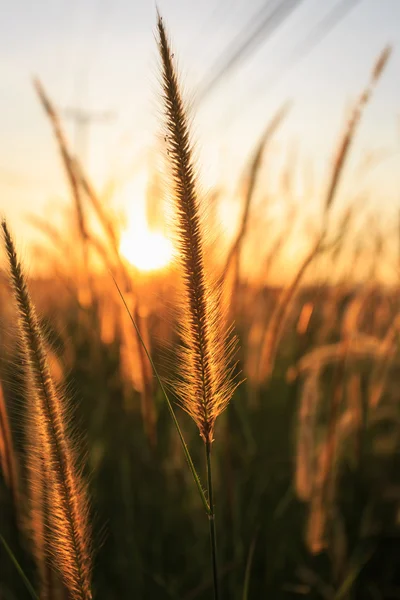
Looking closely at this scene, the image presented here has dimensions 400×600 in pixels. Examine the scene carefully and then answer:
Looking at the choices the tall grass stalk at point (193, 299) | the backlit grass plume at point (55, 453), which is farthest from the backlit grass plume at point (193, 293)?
the backlit grass plume at point (55, 453)

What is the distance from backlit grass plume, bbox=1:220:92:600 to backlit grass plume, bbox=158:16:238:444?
0.51 feet

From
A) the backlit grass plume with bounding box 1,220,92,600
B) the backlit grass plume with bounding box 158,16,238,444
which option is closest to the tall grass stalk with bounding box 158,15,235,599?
the backlit grass plume with bounding box 158,16,238,444

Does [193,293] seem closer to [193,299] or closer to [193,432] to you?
[193,299]

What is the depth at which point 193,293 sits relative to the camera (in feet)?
2.19

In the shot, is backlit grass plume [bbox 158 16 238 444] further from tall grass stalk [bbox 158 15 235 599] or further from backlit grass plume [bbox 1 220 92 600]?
backlit grass plume [bbox 1 220 92 600]

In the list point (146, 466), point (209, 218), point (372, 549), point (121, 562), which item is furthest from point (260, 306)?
point (209, 218)

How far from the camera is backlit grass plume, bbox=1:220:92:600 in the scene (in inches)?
26.3

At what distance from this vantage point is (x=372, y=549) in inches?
72.9

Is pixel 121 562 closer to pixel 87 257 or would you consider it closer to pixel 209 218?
pixel 87 257

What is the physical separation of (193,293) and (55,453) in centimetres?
25

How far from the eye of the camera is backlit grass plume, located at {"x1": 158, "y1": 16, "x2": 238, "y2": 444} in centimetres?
62

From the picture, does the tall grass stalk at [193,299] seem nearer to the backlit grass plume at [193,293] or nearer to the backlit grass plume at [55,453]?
the backlit grass plume at [193,293]

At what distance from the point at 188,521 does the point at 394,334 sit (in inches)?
32.9

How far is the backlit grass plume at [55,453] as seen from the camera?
2.19ft
